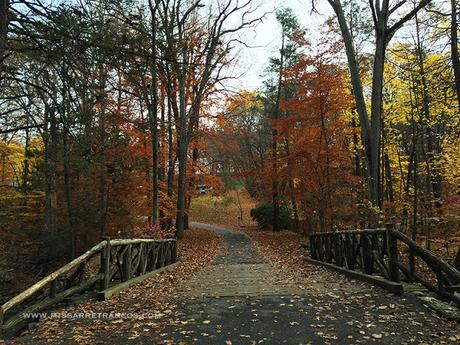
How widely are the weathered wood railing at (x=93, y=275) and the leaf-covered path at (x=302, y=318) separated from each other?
1.36m

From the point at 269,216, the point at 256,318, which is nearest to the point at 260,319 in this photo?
the point at 256,318

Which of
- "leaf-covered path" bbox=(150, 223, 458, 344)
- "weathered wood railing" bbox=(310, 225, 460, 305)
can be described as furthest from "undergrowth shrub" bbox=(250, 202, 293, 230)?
"leaf-covered path" bbox=(150, 223, 458, 344)

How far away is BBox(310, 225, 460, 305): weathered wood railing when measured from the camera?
17.5 feet

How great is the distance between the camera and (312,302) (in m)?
5.54

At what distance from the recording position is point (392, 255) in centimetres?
632

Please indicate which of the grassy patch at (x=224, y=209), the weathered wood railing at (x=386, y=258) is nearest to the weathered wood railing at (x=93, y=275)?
the weathered wood railing at (x=386, y=258)

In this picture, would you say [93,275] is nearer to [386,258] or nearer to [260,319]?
[260,319]

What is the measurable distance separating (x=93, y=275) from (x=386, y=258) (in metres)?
5.85

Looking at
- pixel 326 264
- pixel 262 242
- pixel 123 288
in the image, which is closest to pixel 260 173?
pixel 262 242

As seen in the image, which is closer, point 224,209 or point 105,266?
point 105,266

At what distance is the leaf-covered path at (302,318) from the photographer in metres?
4.06

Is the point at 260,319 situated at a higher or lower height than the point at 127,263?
lower

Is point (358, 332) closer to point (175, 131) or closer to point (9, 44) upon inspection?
point (9, 44)

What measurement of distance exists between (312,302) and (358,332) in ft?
4.55
